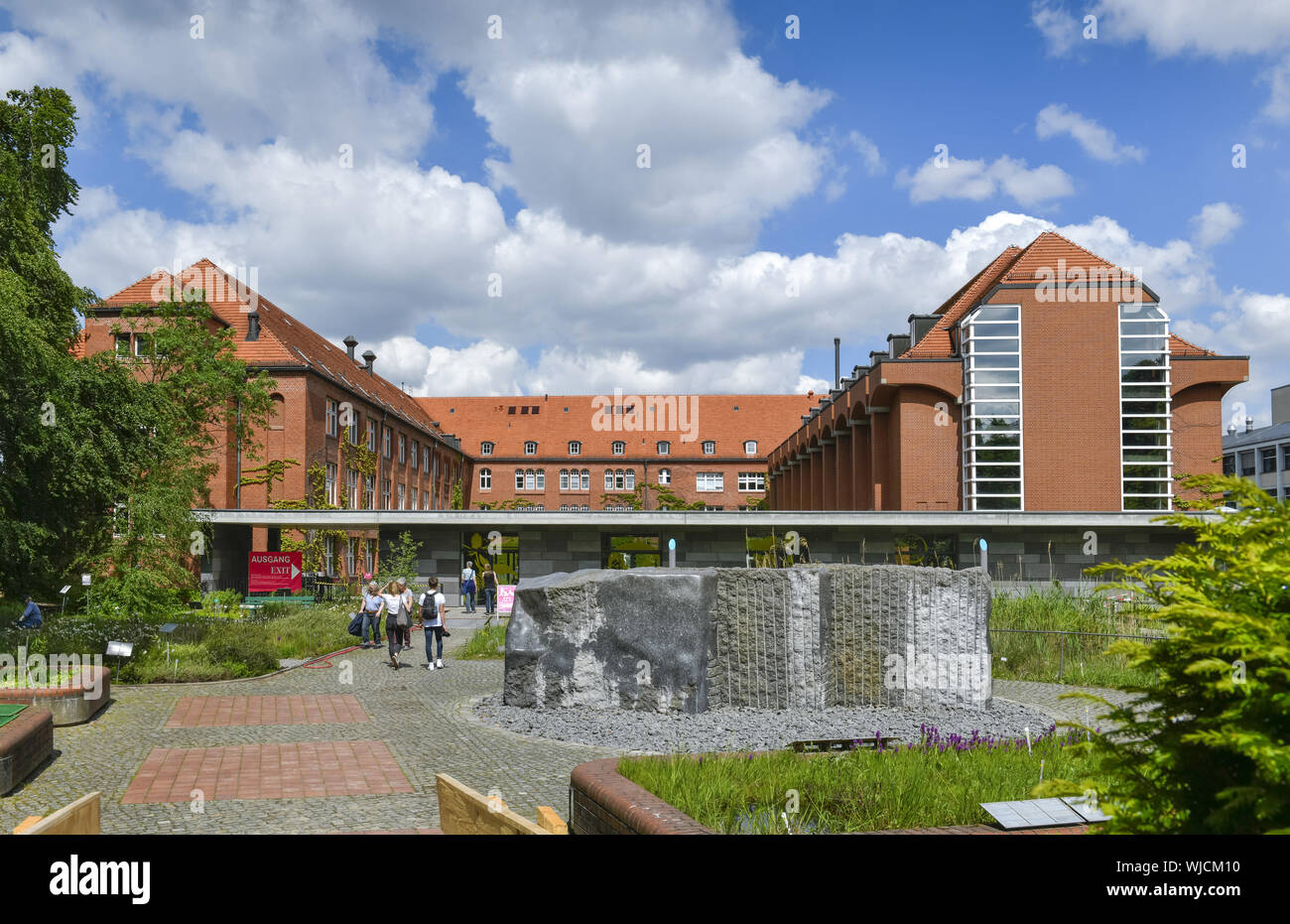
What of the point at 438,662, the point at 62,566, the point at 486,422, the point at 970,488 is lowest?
the point at 438,662

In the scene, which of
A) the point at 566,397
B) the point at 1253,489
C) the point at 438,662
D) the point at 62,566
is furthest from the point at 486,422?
the point at 1253,489

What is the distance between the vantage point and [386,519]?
3400 cm

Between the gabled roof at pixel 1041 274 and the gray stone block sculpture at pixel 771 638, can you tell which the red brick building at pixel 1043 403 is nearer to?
the gabled roof at pixel 1041 274

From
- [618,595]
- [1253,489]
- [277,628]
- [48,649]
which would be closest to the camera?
[1253,489]

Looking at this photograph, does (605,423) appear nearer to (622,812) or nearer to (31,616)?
(31,616)

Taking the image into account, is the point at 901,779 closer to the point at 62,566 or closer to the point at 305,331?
the point at 62,566

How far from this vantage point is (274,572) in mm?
29469

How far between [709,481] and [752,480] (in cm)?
374

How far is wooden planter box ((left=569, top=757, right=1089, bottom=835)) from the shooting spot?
5105 mm

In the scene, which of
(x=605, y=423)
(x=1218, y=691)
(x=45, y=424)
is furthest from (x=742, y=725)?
(x=605, y=423)

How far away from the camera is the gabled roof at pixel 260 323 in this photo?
49.5 meters

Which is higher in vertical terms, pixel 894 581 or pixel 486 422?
pixel 486 422

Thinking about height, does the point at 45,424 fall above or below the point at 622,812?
above
